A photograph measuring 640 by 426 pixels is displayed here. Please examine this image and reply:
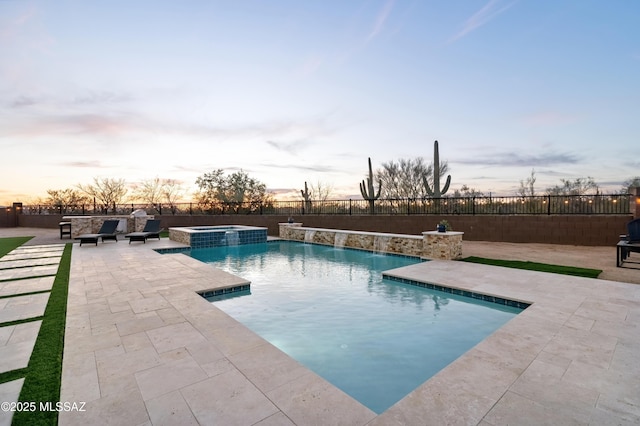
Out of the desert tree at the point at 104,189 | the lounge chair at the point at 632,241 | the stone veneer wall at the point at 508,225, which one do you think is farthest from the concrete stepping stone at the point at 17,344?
the desert tree at the point at 104,189

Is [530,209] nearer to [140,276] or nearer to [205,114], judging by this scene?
[140,276]

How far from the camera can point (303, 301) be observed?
5.32 meters

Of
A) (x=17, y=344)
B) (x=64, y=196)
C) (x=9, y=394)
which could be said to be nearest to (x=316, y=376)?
(x=9, y=394)

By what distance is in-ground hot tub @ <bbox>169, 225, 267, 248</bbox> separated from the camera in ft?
38.4

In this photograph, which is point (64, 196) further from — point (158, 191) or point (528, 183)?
point (528, 183)

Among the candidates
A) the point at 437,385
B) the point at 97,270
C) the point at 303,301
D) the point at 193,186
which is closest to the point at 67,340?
the point at 303,301

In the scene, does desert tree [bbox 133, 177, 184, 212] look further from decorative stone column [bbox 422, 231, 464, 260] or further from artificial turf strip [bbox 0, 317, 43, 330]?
artificial turf strip [bbox 0, 317, 43, 330]

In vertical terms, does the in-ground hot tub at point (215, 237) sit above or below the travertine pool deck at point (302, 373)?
above

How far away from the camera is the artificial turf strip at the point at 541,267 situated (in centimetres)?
625

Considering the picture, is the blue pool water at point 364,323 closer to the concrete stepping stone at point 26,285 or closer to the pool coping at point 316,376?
the pool coping at point 316,376

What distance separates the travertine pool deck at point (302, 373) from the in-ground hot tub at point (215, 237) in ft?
23.2

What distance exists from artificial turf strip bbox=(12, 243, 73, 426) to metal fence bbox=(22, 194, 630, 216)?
12036 mm

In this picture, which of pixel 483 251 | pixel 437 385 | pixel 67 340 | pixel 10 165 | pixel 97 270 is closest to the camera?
pixel 437 385

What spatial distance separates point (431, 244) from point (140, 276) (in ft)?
23.7
